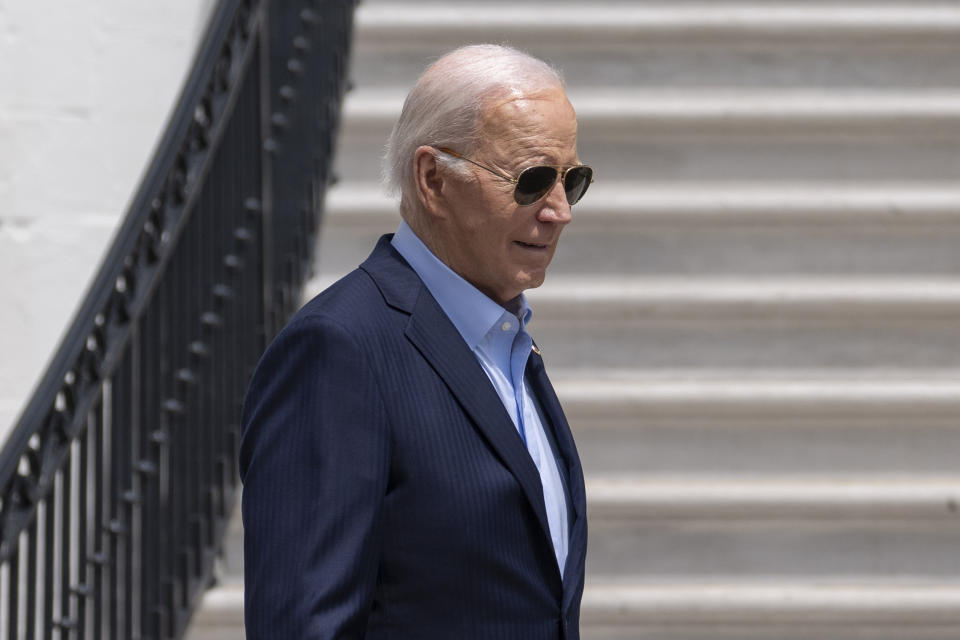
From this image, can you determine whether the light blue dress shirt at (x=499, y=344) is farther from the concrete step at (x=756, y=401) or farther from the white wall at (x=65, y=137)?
the white wall at (x=65, y=137)

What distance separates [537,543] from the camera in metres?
1.51

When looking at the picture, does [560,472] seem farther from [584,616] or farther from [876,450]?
[876,450]

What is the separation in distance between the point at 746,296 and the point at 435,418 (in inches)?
94.2

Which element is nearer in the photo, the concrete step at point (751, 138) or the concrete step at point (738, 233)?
the concrete step at point (738, 233)

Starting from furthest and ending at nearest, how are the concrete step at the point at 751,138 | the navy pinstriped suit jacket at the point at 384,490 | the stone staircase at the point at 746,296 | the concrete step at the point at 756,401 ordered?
1. the concrete step at the point at 751,138
2. the concrete step at the point at 756,401
3. the stone staircase at the point at 746,296
4. the navy pinstriped suit jacket at the point at 384,490

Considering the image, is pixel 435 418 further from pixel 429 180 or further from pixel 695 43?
pixel 695 43

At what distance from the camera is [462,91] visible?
154 cm

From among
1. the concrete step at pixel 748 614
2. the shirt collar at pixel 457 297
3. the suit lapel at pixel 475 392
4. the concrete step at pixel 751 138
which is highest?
the concrete step at pixel 751 138

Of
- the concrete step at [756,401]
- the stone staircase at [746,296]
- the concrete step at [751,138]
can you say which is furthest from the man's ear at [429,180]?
the concrete step at [751,138]

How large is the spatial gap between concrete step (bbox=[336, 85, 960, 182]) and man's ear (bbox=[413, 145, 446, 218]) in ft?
8.45

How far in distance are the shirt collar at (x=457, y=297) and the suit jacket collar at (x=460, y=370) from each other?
0.03 meters

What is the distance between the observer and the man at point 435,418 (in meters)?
1.38

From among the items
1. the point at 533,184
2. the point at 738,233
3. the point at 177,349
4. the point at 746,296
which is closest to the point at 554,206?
the point at 533,184

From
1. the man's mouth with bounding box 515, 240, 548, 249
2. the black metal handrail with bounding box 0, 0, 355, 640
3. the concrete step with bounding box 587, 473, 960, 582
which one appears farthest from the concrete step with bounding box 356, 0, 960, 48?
the man's mouth with bounding box 515, 240, 548, 249
